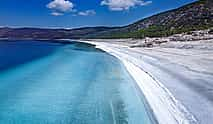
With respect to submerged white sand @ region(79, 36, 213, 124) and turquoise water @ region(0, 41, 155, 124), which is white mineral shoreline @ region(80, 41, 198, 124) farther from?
turquoise water @ region(0, 41, 155, 124)

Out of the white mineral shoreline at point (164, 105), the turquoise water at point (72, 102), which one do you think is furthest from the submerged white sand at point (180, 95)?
the turquoise water at point (72, 102)

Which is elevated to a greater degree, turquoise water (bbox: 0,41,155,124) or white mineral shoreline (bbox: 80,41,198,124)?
white mineral shoreline (bbox: 80,41,198,124)

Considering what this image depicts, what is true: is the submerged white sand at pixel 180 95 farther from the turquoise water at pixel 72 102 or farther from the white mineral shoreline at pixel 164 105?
the turquoise water at pixel 72 102

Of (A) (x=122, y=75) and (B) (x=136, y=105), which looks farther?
(A) (x=122, y=75)

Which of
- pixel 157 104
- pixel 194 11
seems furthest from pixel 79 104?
pixel 194 11

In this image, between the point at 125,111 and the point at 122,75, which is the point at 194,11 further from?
the point at 125,111

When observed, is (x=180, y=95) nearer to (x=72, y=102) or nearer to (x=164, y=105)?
(x=164, y=105)

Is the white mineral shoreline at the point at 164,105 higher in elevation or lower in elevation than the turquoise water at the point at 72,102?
higher

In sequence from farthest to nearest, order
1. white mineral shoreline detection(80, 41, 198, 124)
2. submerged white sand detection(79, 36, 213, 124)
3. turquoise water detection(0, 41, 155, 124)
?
turquoise water detection(0, 41, 155, 124), submerged white sand detection(79, 36, 213, 124), white mineral shoreline detection(80, 41, 198, 124)

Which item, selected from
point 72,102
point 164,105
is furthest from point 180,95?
point 72,102

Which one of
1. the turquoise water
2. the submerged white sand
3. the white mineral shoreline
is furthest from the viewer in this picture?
the turquoise water

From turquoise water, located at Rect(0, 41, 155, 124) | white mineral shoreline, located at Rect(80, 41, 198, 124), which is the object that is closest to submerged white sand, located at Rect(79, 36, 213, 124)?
white mineral shoreline, located at Rect(80, 41, 198, 124)
